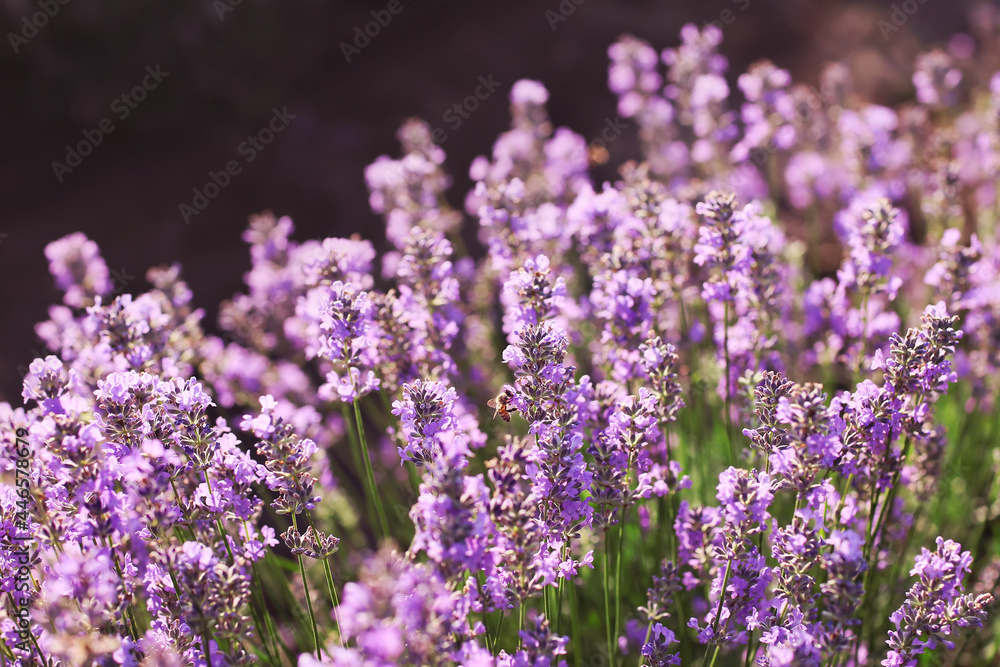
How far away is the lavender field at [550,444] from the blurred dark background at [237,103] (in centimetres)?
295

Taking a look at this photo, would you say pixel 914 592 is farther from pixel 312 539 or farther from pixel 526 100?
pixel 526 100

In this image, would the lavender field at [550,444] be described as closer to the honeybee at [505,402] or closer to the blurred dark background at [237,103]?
the honeybee at [505,402]

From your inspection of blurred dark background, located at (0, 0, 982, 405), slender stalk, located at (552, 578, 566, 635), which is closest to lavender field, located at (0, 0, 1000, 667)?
slender stalk, located at (552, 578, 566, 635)

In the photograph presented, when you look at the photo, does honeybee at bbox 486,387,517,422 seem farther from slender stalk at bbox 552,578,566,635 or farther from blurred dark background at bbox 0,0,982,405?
blurred dark background at bbox 0,0,982,405

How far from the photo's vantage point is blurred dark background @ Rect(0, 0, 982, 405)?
22.8 feet

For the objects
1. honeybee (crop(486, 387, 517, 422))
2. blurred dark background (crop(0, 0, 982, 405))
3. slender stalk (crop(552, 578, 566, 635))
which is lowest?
slender stalk (crop(552, 578, 566, 635))

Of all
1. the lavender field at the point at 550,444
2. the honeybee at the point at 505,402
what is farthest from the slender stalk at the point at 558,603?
the honeybee at the point at 505,402

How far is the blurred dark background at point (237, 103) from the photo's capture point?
694cm

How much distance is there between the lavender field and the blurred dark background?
295 centimetres

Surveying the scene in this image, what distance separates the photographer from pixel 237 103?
311 inches

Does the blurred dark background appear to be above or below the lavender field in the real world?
above

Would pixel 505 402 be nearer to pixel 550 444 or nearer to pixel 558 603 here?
pixel 550 444

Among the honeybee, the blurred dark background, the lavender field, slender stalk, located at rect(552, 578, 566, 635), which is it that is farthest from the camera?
the blurred dark background

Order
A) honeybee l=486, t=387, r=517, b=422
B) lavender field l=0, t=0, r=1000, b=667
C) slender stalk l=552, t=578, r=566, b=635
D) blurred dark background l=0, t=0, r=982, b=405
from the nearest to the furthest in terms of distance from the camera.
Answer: lavender field l=0, t=0, r=1000, b=667 < honeybee l=486, t=387, r=517, b=422 < slender stalk l=552, t=578, r=566, b=635 < blurred dark background l=0, t=0, r=982, b=405
